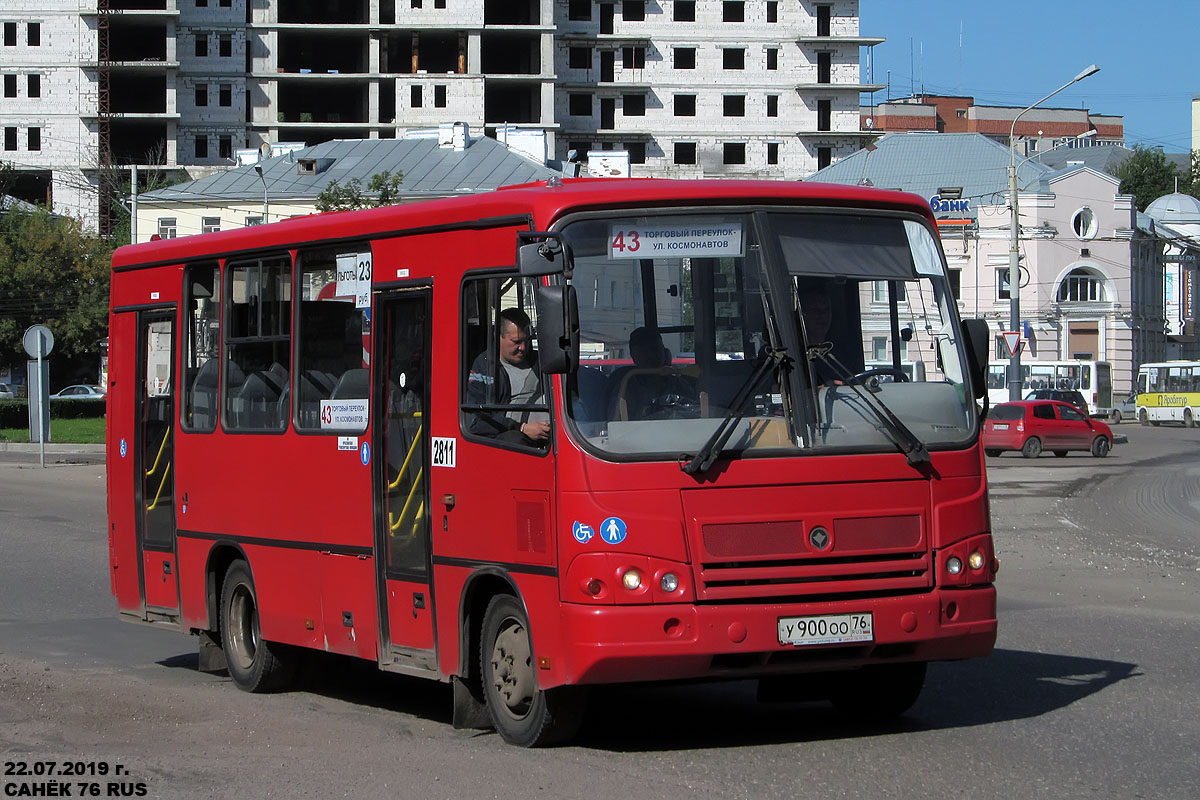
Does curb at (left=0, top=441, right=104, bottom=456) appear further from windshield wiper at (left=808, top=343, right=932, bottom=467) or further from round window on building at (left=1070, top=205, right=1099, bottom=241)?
round window on building at (left=1070, top=205, right=1099, bottom=241)

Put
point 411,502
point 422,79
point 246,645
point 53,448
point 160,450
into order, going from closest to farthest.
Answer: point 411,502 < point 246,645 < point 160,450 < point 53,448 < point 422,79

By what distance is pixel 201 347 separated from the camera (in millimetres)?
11297

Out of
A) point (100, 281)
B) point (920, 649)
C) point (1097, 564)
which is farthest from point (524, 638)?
point (100, 281)

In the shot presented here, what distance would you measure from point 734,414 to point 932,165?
8842 centimetres

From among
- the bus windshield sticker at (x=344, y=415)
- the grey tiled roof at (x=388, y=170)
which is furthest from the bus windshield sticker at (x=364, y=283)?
the grey tiled roof at (x=388, y=170)

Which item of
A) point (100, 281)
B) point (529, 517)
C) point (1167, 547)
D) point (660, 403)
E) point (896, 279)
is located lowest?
point (1167, 547)

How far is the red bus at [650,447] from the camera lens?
24.5 ft

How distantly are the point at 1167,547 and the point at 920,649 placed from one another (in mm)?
14106

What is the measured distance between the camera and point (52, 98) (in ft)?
343

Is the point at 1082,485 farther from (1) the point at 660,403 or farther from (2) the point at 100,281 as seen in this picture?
(2) the point at 100,281

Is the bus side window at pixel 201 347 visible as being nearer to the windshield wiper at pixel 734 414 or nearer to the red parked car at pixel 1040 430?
the windshield wiper at pixel 734 414

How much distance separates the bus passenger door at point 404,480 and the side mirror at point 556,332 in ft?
4.71

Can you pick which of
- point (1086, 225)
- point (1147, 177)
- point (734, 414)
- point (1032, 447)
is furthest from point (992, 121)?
point (734, 414)

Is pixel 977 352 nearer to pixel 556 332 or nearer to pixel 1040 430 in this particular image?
pixel 556 332
